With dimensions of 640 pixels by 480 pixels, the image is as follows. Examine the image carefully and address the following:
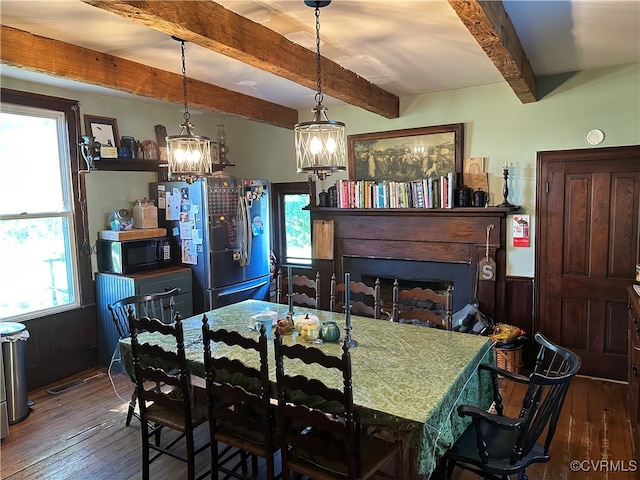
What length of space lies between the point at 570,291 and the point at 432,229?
128 cm

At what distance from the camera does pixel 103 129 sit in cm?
424

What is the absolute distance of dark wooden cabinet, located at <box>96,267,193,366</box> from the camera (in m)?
3.98

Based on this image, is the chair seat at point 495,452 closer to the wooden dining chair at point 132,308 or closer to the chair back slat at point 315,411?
the chair back slat at point 315,411

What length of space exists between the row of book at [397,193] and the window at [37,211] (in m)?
2.59

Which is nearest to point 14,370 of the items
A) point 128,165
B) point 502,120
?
point 128,165

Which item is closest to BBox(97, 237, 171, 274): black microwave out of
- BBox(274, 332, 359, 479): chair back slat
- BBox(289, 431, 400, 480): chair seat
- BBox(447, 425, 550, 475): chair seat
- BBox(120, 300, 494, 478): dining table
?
BBox(120, 300, 494, 478): dining table

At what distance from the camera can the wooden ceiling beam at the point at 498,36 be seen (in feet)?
6.10

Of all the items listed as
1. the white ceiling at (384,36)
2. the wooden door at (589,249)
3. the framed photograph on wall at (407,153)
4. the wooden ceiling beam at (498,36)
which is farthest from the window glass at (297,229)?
the wooden ceiling beam at (498,36)

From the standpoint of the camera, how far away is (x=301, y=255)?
17.9 ft

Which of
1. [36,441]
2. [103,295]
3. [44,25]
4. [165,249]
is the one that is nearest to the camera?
[44,25]

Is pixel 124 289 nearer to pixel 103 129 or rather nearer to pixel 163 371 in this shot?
pixel 103 129

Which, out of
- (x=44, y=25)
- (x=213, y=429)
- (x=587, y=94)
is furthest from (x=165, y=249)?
(x=587, y=94)

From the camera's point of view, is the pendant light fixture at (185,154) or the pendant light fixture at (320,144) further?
the pendant light fixture at (185,154)

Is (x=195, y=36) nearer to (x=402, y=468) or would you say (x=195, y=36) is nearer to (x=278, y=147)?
(x=402, y=468)
